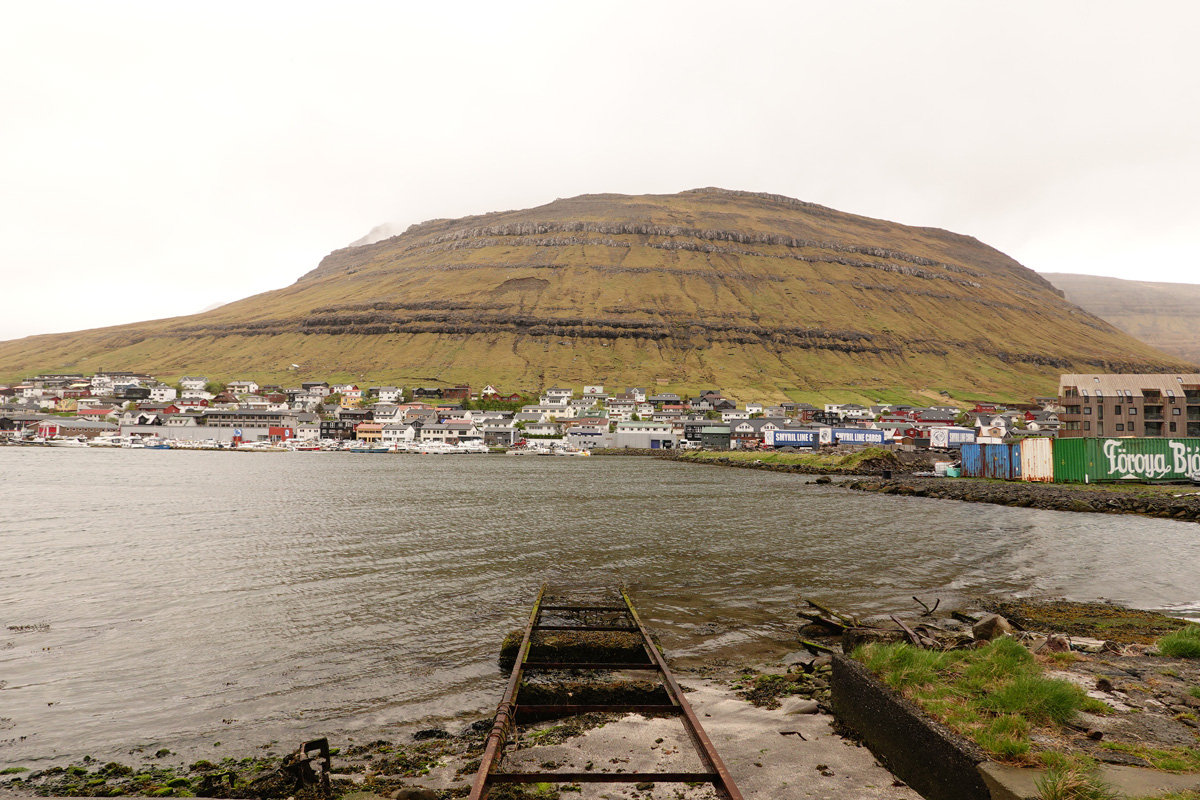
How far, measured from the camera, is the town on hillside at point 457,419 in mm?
127750

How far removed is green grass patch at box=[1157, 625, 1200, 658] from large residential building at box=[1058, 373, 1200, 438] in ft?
290

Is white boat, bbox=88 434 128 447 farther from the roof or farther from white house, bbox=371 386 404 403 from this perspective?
the roof

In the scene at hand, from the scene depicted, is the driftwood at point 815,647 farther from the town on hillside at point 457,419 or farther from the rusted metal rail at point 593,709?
the town on hillside at point 457,419

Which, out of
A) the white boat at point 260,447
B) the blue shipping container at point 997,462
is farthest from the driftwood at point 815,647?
the white boat at point 260,447

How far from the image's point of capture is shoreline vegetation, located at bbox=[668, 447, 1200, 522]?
39.8 meters

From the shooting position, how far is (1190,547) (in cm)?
2756

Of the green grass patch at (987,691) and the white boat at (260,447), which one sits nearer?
the green grass patch at (987,691)

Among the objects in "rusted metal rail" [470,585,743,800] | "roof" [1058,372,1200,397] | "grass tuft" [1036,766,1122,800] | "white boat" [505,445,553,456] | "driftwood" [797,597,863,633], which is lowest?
"white boat" [505,445,553,456]

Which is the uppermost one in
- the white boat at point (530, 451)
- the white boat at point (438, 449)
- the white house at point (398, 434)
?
the white house at point (398, 434)

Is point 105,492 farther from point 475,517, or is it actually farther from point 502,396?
point 502,396

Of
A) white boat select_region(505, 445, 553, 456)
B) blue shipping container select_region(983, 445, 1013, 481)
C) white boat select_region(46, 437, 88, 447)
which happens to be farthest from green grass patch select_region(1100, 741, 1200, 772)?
white boat select_region(46, 437, 88, 447)

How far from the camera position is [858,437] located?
115 metres

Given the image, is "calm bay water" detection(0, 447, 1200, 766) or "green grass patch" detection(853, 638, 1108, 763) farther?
"calm bay water" detection(0, 447, 1200, 766)

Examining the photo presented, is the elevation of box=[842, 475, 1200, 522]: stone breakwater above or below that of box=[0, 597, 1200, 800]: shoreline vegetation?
below
